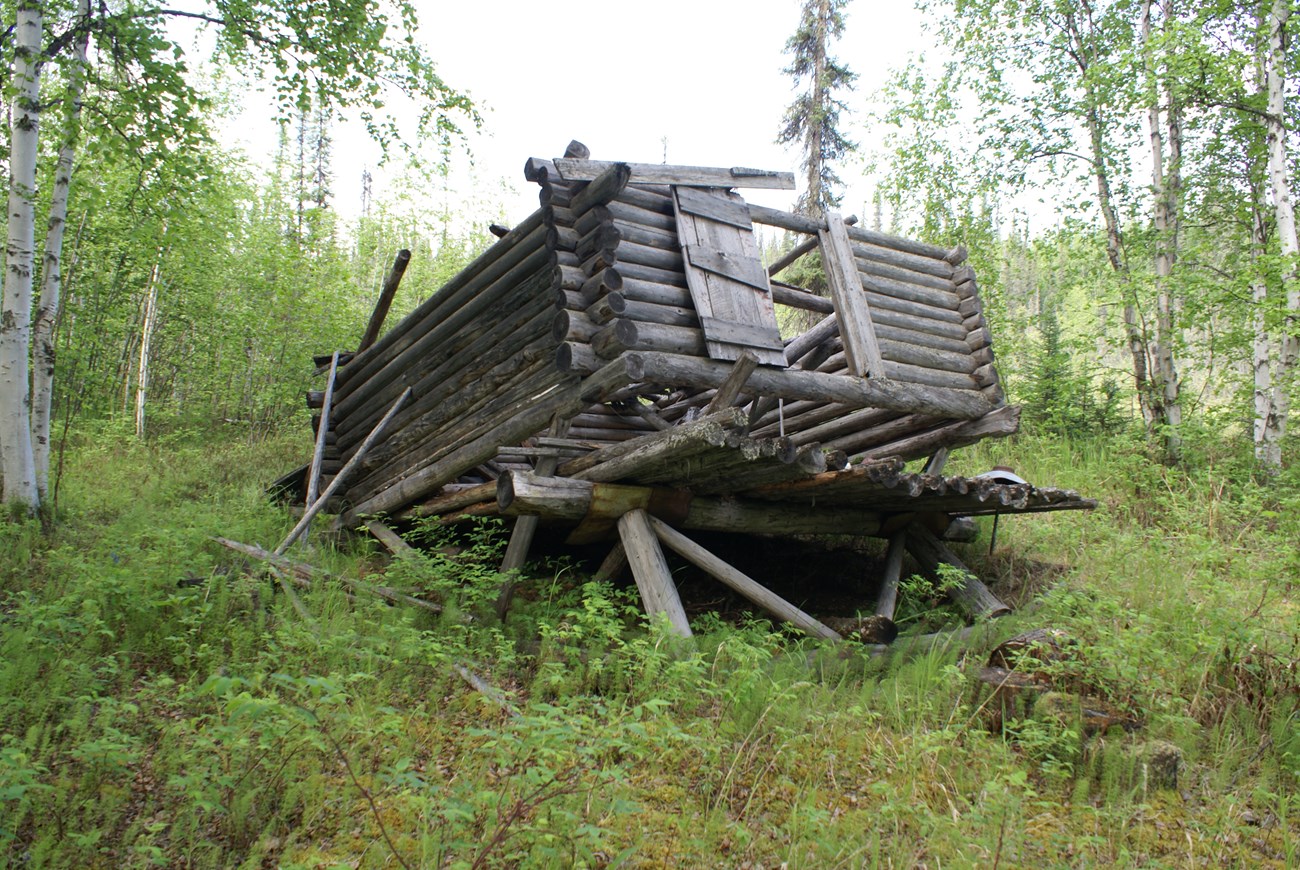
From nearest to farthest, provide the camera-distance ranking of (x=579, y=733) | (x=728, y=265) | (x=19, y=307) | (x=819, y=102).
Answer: (x=579, y=733) < (x=728, y=265) < (x=19, y=307) < (x=819, y=102)

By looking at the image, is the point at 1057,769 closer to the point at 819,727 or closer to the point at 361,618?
the point at 819,727

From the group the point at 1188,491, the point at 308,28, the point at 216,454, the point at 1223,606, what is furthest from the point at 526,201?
the point at 1223,606

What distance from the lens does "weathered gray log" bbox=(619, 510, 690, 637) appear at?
5.63m

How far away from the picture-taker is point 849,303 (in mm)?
7312

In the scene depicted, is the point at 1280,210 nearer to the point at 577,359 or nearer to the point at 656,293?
the point at 656,293

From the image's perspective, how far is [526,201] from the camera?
3706 centimetres

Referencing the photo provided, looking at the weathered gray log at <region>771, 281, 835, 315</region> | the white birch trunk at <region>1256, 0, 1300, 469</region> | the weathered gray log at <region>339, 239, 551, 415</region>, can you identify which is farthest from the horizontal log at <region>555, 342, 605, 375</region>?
the white birch trunk at <region>1256, 0, 1300, 469</region>

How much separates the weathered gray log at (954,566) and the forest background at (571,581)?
67cm

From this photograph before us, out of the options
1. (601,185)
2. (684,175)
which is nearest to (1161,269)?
(684,175)

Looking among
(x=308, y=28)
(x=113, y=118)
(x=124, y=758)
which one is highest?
(x=308, y=28)

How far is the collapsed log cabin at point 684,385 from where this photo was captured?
19.3 ft

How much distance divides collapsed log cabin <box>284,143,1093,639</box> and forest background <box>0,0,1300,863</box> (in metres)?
1.02

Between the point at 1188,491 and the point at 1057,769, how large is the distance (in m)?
7.99

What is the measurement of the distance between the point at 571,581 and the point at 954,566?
3773mm
